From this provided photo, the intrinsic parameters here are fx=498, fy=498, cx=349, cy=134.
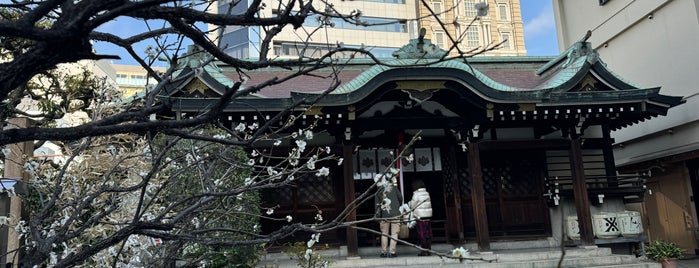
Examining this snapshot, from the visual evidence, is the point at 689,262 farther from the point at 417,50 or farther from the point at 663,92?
the point at 417,50

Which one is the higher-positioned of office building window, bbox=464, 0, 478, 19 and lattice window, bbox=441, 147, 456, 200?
office building window, bbox=464, 0, 478, 19

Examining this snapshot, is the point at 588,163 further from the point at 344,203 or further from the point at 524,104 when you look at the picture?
the point at 344,203

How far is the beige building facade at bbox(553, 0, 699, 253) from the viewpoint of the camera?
12.6 metres

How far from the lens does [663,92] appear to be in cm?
1340

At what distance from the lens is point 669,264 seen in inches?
352

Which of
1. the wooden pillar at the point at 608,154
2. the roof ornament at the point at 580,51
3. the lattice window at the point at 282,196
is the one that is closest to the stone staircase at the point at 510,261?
the lattice window at the point at 282,196

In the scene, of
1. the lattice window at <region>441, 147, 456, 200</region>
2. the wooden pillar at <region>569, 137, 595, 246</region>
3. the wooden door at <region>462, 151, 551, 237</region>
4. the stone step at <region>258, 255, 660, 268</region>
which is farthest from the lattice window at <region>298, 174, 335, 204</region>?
the wooden pillar at <region>569, 137, 595, 246</region>

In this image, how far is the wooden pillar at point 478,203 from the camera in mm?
9445

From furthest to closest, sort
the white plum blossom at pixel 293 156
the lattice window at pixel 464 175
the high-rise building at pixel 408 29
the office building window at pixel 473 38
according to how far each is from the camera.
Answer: the office building window at pixel 473 38, the high-rise building at pixel 408 29, the lattice window at pixel 464 175, the white plum blossom at pixel 293 156

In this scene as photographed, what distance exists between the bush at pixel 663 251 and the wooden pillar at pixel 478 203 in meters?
3.00

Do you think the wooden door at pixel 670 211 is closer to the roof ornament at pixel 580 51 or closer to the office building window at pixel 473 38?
the roof ornament at pixel 580 51

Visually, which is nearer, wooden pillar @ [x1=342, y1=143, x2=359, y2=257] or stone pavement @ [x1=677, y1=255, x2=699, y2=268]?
wooden pillar @ [x1=342, y1=143, x2=359, y2=257]

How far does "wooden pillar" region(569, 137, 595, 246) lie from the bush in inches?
39.1

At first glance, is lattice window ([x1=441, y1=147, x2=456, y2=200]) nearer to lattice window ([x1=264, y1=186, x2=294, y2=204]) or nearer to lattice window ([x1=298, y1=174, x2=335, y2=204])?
lattice window ([x1=298, y1=174, x2=335, y2=204])
